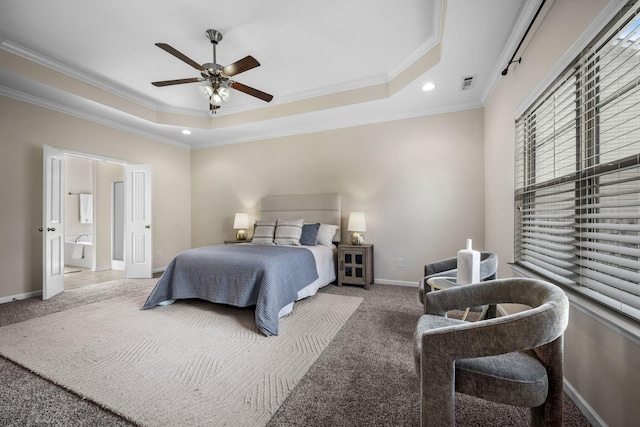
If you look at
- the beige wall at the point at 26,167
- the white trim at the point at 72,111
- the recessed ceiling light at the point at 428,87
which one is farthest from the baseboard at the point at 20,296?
→ the recessed ceiling light at the point at 428,87

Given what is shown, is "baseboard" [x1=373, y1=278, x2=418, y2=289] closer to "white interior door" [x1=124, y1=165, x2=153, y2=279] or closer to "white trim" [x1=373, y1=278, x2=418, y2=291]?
"white trim" [x1=373, y1=278, x2=418, y2=291]

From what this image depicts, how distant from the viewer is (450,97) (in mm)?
3588

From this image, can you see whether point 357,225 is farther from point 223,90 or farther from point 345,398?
point 345,398

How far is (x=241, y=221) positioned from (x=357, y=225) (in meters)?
2.22

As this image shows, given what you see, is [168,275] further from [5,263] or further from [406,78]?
[406,78]

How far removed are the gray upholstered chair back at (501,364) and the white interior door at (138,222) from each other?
514 cm

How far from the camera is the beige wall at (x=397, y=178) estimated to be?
3.79 m

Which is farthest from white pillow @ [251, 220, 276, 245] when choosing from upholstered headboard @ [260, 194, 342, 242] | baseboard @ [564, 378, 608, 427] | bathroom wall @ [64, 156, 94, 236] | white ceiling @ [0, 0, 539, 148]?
bathroom wall @ [64, 156, 94, 236]

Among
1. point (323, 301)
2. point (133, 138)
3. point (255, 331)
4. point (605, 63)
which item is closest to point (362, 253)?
point (323, 301)

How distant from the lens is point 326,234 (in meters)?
4.25

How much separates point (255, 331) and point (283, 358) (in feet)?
1.82

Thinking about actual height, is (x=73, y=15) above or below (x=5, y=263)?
above

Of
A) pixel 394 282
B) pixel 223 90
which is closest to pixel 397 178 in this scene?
pixel 394 282

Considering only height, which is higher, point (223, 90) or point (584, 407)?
point (223, 90)
